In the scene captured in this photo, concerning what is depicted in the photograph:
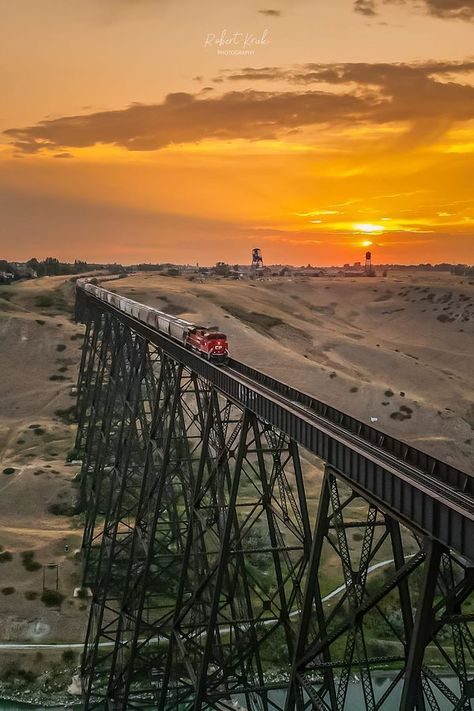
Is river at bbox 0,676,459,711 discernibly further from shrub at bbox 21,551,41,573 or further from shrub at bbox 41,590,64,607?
shrub at bbox 21,551,41,573

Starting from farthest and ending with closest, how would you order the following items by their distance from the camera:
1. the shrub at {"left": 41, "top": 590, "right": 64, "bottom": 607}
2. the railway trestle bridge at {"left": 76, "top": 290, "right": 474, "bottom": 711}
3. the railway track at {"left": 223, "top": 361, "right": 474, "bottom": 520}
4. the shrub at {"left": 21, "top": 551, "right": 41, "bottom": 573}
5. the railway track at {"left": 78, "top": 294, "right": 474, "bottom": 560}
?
the shrub at {"left": 21, "top": 551, "right": 41, "bottom": 573} < the shrub at {"left": 41, "top": 590, "right": 64, "bottom": 607} < the railway track at {"left": 223, "top": 361, "right": 474, "bottom": 520} < the railway trestle bridge at {"left": 76, "top": 290, "right": 474, "bottom": 711} < the railway track at {"left": 78, "top": 294, "right": 474, "bottom": 560}

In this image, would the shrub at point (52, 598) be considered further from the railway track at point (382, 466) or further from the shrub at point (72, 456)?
the shrub at point (72, 456)

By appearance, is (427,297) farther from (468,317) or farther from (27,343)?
(27,343)

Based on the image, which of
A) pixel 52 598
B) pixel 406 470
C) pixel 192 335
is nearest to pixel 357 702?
pixel 52 598

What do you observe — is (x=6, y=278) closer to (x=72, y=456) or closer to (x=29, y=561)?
(x=72, y=456)

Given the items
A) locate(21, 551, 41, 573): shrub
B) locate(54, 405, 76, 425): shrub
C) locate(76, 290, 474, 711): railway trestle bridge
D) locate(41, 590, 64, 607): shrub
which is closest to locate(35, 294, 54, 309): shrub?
locate(54, 405, 76, 425): shrub

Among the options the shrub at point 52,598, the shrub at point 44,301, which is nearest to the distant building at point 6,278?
the shrub at point 44,301

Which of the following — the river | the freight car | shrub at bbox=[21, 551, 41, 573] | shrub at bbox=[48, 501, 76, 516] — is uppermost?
the freight car

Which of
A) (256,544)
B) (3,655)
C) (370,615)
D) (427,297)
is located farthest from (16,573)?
(427,297)

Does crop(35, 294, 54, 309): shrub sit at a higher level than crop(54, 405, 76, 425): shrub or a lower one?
higher
